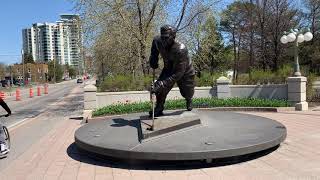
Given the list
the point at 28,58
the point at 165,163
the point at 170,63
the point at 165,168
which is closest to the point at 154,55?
the point at 170,63

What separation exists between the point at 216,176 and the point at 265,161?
1.41 meters

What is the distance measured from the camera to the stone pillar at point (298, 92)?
17.3 metres

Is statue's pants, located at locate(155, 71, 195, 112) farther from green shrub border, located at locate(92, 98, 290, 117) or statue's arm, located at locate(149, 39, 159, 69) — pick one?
green shrub border, located at locate(92, 98, 290, 117)

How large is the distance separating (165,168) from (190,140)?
0.91m

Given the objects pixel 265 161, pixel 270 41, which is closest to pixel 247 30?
pixel 270 41

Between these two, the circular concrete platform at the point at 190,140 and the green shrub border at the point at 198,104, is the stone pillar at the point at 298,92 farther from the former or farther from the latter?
the circular concrete platform at the point at 190,140

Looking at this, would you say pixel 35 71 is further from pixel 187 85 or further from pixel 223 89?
pixel 187 85

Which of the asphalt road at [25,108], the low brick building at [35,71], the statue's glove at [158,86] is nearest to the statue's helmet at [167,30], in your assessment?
the statue's glove at [158,86]

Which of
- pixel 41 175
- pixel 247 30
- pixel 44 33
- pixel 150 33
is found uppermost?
pixel 44 33

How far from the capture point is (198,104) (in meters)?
17.6

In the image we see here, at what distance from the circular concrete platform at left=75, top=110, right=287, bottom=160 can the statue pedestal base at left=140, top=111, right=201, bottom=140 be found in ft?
0.36

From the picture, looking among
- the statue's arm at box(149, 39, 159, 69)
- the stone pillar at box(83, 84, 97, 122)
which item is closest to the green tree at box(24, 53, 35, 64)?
the stone pillar at box(83, 84, 97, 122)

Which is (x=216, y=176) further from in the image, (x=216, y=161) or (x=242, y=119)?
(x=242, y=119)

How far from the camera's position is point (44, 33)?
5143 inches
